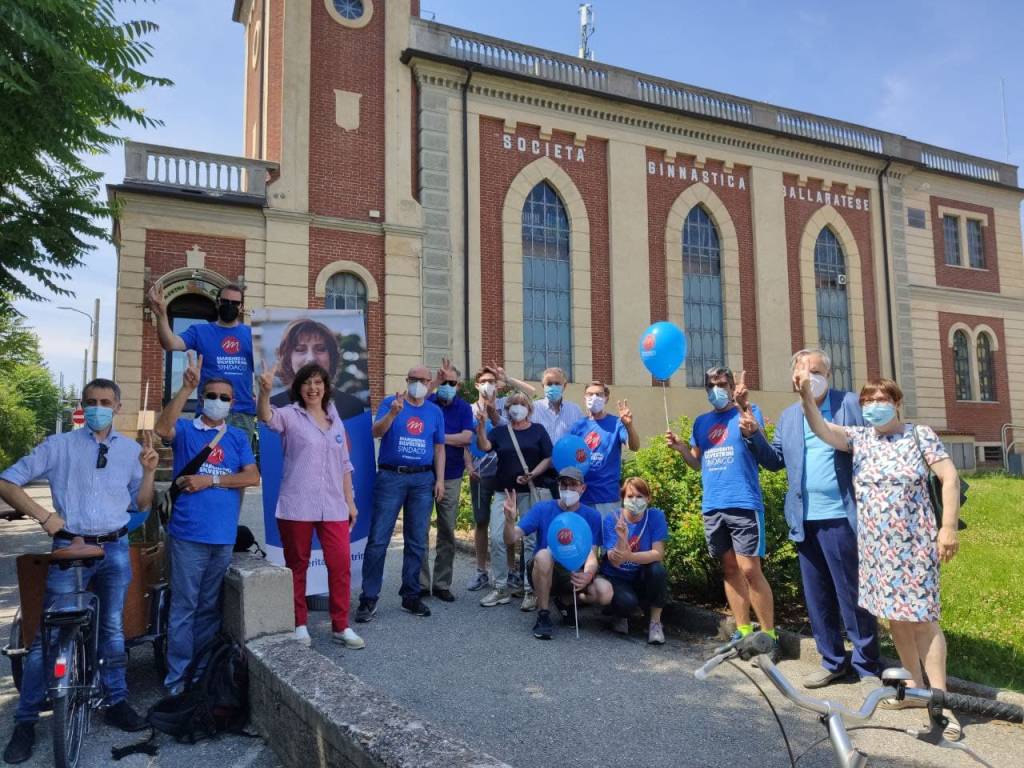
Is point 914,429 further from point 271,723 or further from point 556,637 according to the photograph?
point 271,723

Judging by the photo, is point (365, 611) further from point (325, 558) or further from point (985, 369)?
point (985, 369)

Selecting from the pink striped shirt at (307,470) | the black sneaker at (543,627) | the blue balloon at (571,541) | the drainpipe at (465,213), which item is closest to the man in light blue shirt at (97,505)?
the pink striped shirt at (307,470)

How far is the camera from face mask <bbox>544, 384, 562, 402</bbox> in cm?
723

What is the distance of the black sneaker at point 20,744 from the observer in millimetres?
3830

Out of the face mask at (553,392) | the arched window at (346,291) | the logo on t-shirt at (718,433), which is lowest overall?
the logo on t-shirt at (718,433)

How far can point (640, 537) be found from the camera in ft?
19.5

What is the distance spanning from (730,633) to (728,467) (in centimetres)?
135

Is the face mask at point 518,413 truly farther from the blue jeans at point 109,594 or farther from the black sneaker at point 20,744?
the black sneaker at point 20,744

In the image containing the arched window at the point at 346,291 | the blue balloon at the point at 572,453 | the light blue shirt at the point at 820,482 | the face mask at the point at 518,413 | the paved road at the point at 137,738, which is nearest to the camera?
the paved road at the point at 137,738

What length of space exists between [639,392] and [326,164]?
9699 mm

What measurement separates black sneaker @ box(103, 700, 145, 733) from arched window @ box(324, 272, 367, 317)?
42.3 ft

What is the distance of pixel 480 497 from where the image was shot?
7363mm

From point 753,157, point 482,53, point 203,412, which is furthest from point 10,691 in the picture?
point 753,157

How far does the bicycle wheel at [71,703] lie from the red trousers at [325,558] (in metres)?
1.49
